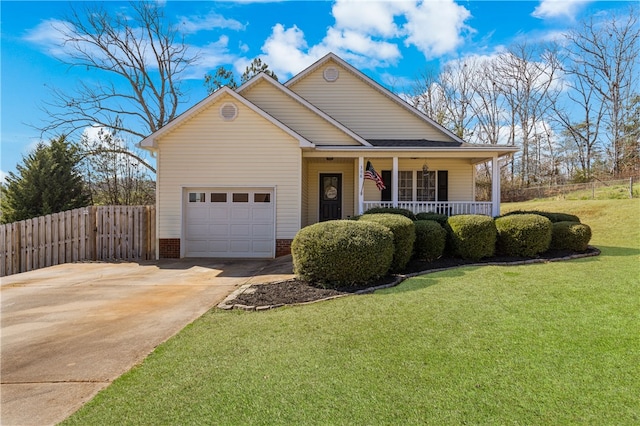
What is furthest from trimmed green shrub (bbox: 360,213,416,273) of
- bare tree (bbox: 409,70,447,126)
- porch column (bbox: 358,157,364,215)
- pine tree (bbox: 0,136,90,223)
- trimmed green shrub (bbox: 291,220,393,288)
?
bare tree (bbox: 409,70,447,126)

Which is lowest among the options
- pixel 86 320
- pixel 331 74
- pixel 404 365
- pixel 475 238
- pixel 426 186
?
pixel 86 320

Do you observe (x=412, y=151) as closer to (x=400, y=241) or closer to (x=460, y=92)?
(x=400, y=241)

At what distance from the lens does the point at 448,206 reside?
42.6 feet

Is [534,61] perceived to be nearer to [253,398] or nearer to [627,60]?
[627,60]

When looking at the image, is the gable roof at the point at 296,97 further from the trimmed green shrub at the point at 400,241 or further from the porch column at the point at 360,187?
the trimmed green shrub at the point at 400,241

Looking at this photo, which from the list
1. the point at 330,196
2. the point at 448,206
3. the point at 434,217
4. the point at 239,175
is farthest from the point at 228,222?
the point at 448,206

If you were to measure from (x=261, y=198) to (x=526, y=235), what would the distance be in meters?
8.26

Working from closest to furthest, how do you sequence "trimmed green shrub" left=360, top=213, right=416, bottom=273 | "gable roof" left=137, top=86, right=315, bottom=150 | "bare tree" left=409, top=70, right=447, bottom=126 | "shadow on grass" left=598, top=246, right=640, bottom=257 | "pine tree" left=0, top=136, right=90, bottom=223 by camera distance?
"trimmed green shrub" left=360, top=213, right=416, bottom=273, "shadow on grass" left=598, top=246, right=640, bottom=257, "gable roof" left=137, top=86, right=315, bottom=150, "pine tree" left=0, top=136, right=90, bottom=223, "bare tree" left=409, top=70, right=447, bottom=126

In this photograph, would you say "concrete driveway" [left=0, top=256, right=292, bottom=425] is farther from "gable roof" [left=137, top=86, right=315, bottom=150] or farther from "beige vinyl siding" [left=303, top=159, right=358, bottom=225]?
"beige vinyl siding" [left=303, top=159, right=358, bottom=225]

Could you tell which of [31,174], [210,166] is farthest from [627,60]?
[31,174]

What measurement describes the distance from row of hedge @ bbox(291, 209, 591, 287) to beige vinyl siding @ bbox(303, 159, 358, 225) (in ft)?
11.3

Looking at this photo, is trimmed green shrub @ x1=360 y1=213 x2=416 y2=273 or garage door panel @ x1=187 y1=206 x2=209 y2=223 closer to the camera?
trimmed green shrub @ x1=360 y1=213 x2=416 y2=273

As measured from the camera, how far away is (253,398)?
2.99 meters

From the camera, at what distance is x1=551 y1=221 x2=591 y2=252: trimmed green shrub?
9578 mm
